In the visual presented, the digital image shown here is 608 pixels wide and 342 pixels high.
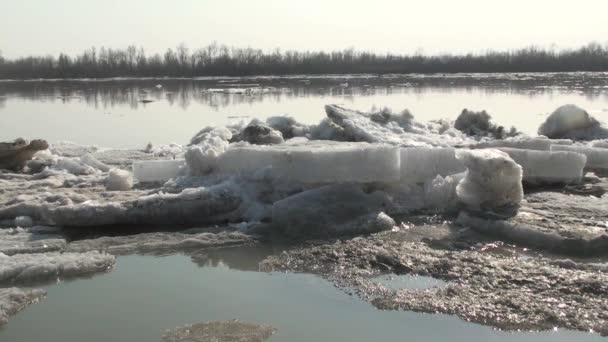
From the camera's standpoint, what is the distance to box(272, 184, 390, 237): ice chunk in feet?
14.4

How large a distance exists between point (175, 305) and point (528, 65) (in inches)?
2827

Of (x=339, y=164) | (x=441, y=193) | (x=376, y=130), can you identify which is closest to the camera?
(x=441, y=193)

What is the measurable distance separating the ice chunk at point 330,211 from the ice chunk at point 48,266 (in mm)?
1325

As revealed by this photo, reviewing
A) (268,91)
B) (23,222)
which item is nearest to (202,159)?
(23,222)

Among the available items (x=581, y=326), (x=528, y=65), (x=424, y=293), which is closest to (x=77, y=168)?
(x=424, y=293)

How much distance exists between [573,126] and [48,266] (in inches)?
305

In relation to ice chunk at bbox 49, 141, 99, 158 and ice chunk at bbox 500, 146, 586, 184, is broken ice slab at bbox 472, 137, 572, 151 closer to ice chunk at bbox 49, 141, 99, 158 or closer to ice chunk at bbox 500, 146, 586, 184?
ice chunk at bbox 500, 146, 586, 184

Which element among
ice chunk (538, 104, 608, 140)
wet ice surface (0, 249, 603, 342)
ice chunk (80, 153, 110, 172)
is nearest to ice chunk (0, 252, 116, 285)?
wet ice surface (0, 249, 603, 342)

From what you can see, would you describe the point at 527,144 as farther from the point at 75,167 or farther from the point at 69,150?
the point at 69,150

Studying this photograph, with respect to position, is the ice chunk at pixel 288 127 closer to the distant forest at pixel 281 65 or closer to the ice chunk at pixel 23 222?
the ice chunk at pixel 23 222

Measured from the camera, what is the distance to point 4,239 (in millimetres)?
4199

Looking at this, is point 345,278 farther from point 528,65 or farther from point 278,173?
point 528,65

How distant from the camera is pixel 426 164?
5.42 meters

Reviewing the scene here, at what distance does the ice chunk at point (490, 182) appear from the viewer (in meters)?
4.70
